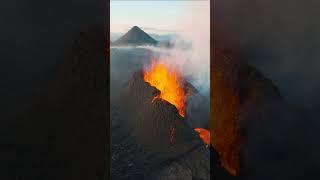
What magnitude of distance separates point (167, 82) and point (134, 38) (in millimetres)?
886

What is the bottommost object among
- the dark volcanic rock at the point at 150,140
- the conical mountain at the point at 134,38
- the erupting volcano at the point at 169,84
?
the dark volcanic rock at the point at 150,140

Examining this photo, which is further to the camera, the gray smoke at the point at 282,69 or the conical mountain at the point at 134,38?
the conical mountain at the point at 134,38

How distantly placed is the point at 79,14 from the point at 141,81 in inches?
87.7

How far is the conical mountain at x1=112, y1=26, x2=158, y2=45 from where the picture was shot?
197 inches

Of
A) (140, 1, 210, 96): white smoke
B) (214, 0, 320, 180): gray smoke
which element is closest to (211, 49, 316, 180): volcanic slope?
(214, 0, 320, 180): gray smoke

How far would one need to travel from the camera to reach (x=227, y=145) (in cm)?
303

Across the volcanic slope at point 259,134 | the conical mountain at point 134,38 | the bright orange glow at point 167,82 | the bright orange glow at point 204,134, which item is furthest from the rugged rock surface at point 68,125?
the bright orange glow at point 204,134

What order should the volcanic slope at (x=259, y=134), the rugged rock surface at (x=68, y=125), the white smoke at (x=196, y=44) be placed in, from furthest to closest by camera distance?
1. the white smoke at (x=196, y=44)
2. the volcanic slope at (x=259, y=134)
3. the rugged rock surface at (x=68, y=125)

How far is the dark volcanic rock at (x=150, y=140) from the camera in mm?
5051

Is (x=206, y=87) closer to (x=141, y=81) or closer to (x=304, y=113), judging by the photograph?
(x=141, y=81)

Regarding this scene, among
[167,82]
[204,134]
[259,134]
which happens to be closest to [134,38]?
[167,82]

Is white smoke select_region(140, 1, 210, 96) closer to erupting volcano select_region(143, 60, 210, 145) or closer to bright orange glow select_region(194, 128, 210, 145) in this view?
erupting volcano select_region(143, 60, 210, 145)

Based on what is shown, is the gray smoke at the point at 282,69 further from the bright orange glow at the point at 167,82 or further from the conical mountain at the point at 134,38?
the conical mountain at the point at 134,38

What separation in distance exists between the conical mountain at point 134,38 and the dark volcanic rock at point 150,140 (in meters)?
0.53
